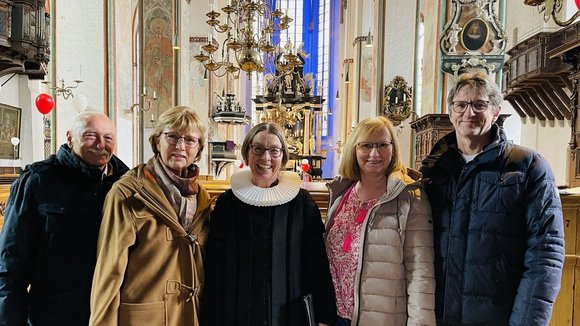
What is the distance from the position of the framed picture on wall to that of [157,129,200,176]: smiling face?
257 inches

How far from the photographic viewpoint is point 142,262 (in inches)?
65.5

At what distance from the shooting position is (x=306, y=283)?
181cm

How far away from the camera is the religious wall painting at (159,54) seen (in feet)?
31.4

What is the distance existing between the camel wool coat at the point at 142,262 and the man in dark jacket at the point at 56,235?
0.15m

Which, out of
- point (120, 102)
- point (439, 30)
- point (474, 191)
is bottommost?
point (474, 191)

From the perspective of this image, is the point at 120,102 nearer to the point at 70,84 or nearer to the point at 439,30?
the point at 70,84

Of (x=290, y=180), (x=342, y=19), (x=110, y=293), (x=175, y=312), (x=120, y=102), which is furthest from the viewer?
(x=342, y=19)

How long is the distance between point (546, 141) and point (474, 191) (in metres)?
6.82

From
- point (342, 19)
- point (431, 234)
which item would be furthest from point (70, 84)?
point (342, 19)

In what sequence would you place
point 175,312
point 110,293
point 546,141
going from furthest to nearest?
point 546,141
point 175,312
point 110,293

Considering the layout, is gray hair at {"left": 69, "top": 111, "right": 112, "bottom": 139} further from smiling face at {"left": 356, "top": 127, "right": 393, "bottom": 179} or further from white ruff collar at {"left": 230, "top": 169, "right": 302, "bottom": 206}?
smiling face at {"left": 356, "top": 127, "right": 393, "bottom": 179}

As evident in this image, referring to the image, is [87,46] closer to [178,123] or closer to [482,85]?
[178,123]

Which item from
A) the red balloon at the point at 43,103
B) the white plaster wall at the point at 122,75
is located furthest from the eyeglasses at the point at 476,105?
the red balloon at the point at 43,103

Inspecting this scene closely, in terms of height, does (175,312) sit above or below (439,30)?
below
